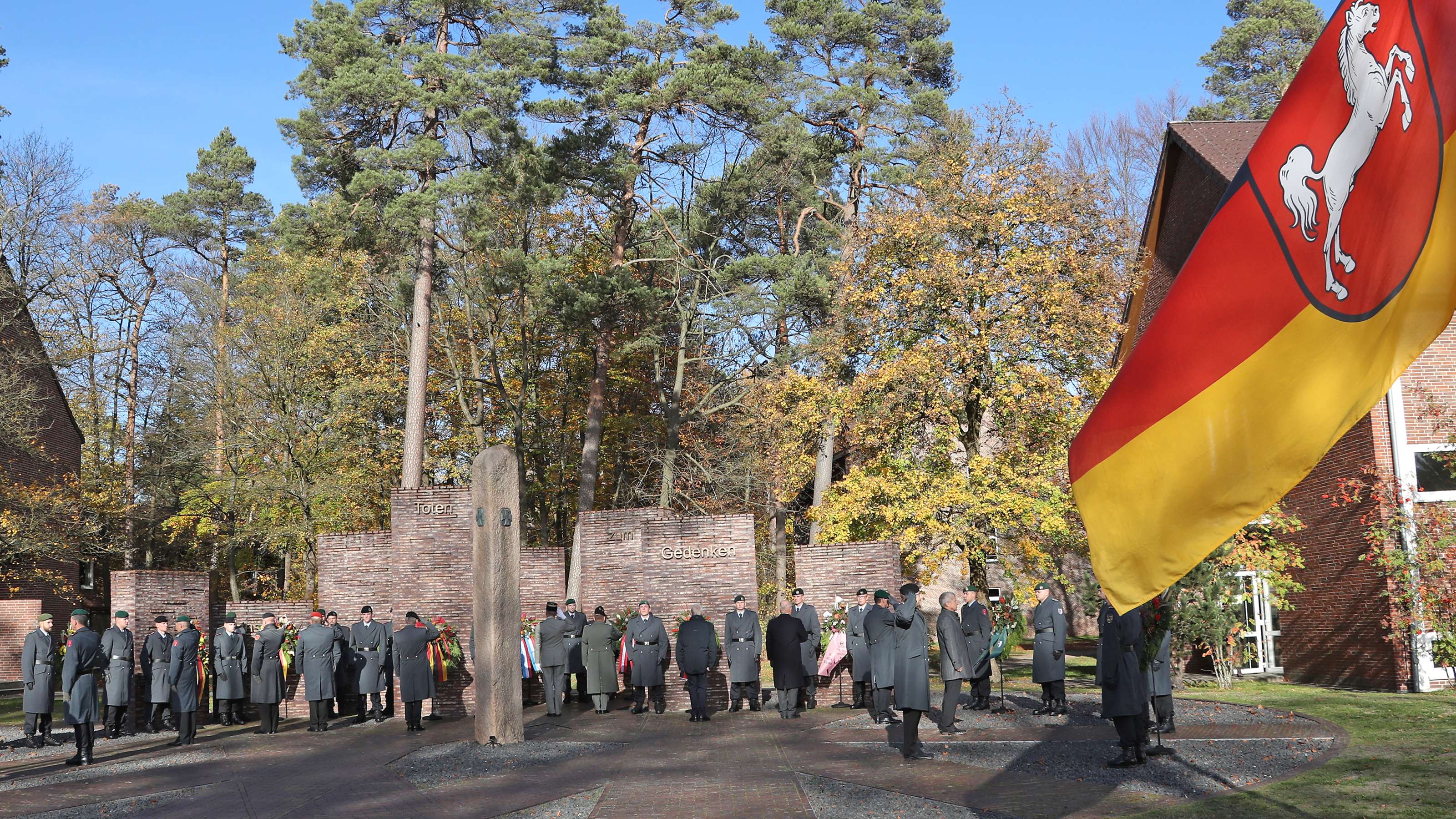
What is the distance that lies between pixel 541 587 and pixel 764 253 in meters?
16.5

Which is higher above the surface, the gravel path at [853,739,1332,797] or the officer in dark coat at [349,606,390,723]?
the officer in dark coat at [349,606,390,723]

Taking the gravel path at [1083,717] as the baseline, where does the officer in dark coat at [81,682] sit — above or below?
above

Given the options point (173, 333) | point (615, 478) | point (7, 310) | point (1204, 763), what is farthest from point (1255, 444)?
point (173, 333)

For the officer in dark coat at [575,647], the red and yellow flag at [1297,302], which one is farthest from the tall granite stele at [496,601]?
the red and yellow flag at [1297,302]

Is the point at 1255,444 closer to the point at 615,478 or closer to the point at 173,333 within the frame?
the point at 615,478

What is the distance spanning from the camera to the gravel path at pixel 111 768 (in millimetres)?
12883

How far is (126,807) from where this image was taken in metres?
10.9

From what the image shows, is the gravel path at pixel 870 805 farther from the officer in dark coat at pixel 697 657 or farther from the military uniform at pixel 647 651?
the military uniform at pixel 647 651

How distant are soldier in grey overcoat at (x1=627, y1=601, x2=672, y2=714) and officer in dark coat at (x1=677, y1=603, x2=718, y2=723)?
1.19 ft

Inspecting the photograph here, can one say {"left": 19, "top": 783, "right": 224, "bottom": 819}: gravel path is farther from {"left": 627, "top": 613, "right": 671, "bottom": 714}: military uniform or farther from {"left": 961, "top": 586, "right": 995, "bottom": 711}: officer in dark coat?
{"left": 961, "top": 586, "right": 995, "bottom": 711}: officer in dark coat

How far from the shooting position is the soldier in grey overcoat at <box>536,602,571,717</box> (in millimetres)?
17906

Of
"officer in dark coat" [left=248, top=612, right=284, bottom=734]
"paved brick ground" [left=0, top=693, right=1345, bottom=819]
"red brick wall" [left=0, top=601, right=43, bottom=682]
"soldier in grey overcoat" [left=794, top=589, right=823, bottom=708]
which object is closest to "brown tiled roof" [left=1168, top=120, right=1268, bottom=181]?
"soldier in grey overcoat" [left=794, top=589, right=823, bottom=708]

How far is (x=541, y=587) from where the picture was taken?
20.4 meters

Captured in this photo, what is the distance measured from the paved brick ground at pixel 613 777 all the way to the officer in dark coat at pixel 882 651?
63cm
